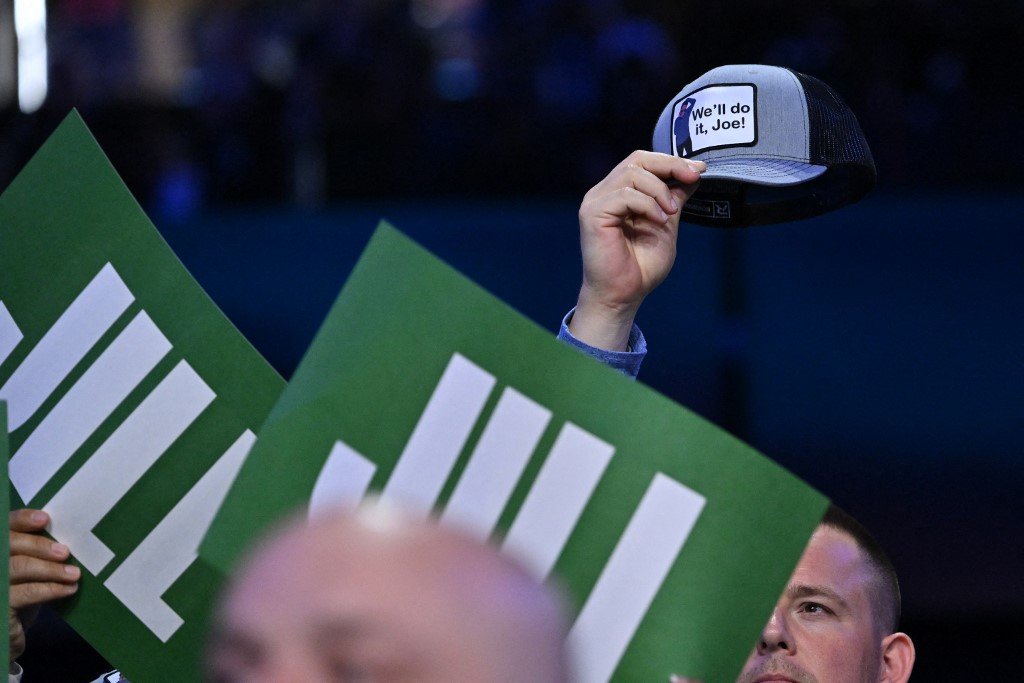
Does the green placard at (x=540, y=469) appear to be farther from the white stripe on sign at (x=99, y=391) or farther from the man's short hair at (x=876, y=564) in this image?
the man's short hair at (x=876, y=564)

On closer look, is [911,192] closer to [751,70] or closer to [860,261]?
[860,261]

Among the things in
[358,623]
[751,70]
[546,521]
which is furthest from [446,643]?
[751,70]

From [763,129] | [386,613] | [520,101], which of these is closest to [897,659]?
[763,129]

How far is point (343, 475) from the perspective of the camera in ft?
3.14

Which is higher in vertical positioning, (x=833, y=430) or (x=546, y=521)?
(x=833, y=430)

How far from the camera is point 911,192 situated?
3.03 meters

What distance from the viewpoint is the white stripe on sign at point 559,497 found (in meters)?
0.93

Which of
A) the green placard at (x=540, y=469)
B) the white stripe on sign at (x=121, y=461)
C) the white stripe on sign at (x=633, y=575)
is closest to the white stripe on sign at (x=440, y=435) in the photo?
the green placard at (x=540, y=469)

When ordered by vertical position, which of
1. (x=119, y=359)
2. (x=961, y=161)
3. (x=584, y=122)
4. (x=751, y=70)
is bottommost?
(x=119, y=359)

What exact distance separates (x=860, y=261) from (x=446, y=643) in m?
2.50

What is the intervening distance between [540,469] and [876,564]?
0.85 meters

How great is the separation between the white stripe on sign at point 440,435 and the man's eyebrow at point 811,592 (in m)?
0.76

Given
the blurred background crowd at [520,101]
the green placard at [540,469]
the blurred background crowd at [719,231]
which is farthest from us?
the blurred background crowd at [520,101]

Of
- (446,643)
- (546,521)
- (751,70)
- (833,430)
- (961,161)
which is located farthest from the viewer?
(961,161)
